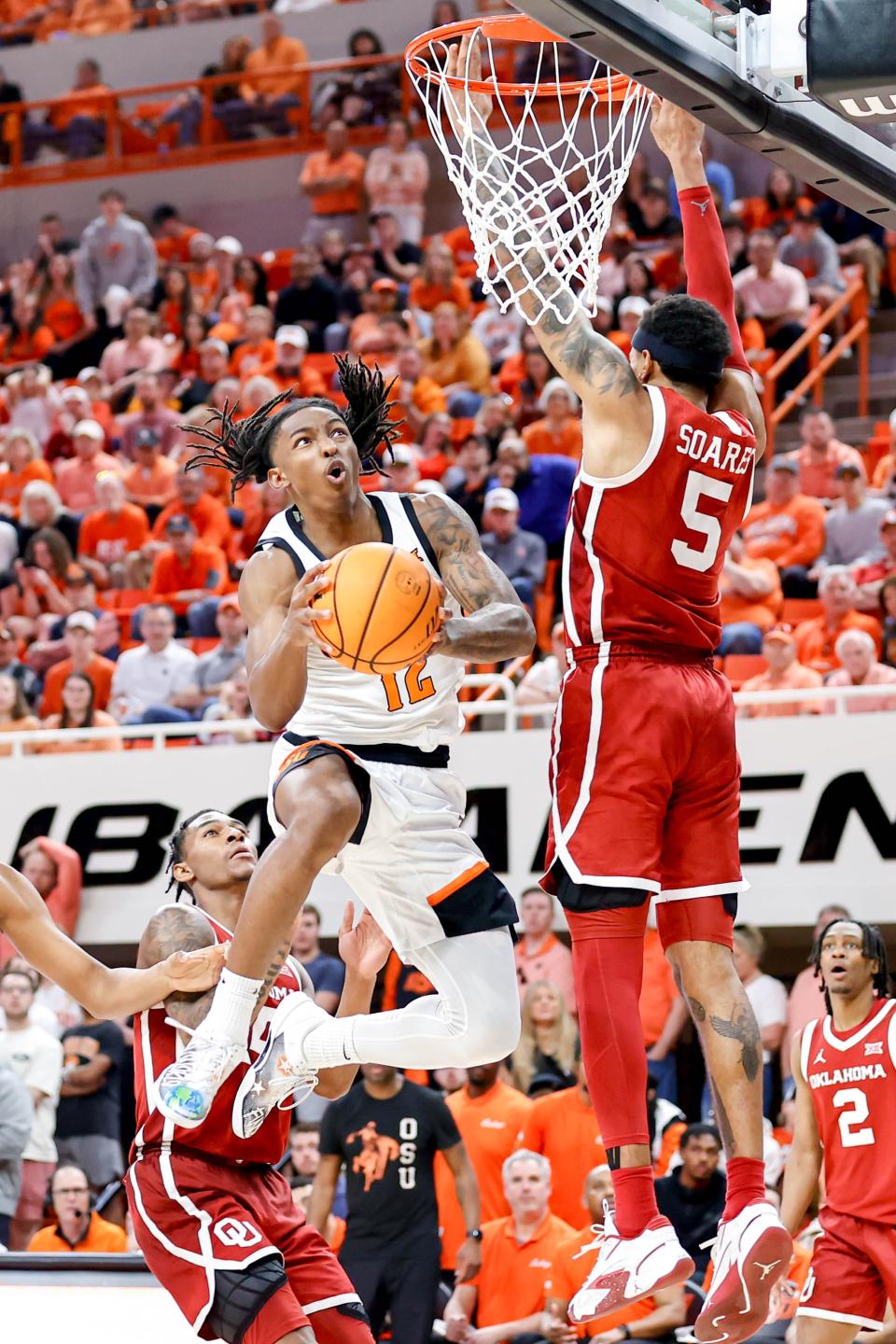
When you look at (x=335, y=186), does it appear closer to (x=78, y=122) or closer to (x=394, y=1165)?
(x=78, y=122)

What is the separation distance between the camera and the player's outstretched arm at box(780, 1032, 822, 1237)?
7457mm

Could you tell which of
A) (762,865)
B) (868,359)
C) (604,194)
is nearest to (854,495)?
(762,865)

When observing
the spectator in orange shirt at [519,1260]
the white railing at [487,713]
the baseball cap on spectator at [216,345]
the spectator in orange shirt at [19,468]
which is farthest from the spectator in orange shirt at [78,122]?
the spectator in orange shirt at [519,1260]

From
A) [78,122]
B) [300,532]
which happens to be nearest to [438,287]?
[78,122]

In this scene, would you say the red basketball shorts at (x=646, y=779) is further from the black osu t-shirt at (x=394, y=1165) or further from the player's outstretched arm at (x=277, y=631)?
the black osu t-shirt at (x=394, y=1165)

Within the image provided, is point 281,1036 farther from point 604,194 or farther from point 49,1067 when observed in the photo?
point 49,1067

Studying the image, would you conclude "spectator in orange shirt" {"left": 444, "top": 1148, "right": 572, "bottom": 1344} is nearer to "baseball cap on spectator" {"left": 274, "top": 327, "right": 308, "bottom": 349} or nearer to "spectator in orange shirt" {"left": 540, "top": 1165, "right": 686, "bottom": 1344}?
"spectator in orange shirt" {"left": 540, "top": 1165, "right": 686, "bottom": 1344}

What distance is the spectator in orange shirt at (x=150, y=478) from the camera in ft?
49.5

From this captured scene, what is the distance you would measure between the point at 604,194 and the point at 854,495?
21.7ft

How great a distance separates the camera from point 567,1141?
28.9 ft

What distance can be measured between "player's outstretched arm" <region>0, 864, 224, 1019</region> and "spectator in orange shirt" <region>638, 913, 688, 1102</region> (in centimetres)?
425

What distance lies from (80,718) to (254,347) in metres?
4.99

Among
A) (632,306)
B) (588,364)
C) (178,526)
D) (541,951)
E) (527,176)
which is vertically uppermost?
(527,176)

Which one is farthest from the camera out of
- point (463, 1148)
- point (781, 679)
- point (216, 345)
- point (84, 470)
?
point (216, 345)
